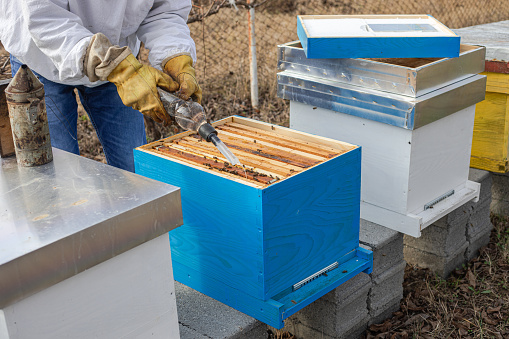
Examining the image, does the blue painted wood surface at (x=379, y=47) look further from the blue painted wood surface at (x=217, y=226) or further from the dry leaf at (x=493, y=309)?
the dry leaf at (x=493, y=309)

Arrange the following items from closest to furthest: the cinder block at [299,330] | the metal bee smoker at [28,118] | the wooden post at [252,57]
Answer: the metal bee smoker at [28,118] → the cinder block at [299,330] → the wooden post at [252,57]

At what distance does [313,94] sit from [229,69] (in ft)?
12.4

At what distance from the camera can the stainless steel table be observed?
129cm

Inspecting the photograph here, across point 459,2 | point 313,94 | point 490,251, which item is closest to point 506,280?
point 490,251

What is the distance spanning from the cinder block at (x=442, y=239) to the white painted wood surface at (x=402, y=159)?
31 centimetres

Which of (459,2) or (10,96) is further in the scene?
(459,2)

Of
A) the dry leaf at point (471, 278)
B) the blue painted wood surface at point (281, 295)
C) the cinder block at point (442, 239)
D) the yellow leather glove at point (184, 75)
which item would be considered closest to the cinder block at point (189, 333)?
the blue painted wood surface at point (281, 295)

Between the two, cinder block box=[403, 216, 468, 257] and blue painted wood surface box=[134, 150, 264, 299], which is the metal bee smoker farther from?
cinder block box=[403, 216, 468, 257]

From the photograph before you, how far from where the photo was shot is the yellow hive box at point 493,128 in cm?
296

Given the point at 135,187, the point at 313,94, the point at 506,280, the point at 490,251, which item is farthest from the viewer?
the point at 490,251

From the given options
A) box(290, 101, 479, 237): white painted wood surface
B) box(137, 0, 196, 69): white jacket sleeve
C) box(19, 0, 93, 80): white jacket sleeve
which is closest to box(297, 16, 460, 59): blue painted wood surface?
box(290, 101, 479, 237): white painted wood surface

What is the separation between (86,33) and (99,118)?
0.62m

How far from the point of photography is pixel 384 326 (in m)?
2.77

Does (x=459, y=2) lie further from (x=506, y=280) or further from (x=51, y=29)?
(x=51, y=29)
